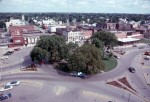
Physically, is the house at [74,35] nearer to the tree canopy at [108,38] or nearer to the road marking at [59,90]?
the tree canopy at [108,38]

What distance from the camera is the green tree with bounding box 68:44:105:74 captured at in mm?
13031

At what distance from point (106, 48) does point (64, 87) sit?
38.0 ft

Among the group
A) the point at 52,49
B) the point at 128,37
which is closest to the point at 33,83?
the point at 52,49

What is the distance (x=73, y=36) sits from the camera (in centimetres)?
2636

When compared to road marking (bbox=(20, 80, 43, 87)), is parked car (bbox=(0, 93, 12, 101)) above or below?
below

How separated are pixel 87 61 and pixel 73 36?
44.4 feet

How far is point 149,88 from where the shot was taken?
455 inches

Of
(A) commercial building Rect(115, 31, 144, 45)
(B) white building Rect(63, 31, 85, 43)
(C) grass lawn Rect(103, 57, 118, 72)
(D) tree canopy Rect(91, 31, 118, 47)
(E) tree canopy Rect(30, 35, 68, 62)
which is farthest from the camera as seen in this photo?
(B) white building Rect(63, 31, 85, 43)

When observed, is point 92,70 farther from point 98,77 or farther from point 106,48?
point 106,48

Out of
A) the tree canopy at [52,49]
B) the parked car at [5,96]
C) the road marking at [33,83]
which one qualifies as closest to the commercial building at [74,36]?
the tree canopy at [52,49]

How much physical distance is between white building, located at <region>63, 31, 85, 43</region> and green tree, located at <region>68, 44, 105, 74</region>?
41.2 ft

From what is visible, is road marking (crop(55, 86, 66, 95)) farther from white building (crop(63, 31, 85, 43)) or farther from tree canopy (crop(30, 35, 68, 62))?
white building (crop(63, 31, 85, 43))

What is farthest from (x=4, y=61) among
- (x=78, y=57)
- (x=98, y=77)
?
(x=98, y=77)

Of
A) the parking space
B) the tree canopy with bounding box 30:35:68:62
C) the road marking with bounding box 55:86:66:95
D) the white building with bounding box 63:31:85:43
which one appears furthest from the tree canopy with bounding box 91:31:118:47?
the road marking with bounding box 55:86:66:95
